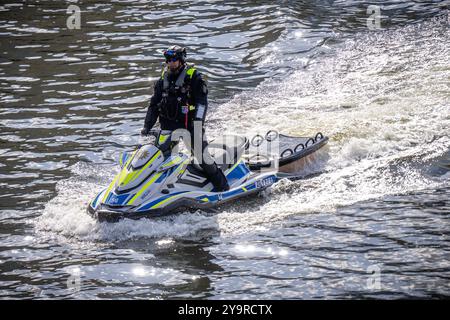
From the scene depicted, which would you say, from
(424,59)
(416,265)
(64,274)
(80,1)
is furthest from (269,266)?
(80,1)

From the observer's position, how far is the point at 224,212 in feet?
36.3

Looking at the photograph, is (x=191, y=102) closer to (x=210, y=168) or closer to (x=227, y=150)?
(x=210, y=168)

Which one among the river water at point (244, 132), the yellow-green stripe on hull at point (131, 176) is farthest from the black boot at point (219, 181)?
the yellow-green stripe on hull at point (131, 176)

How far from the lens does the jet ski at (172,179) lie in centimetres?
1034

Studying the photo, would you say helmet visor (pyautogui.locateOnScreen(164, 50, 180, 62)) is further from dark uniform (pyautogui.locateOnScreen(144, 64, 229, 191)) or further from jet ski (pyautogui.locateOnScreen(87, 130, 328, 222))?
jet ski (pyautogui.locateOnScreen(87, 130, 328, 222))

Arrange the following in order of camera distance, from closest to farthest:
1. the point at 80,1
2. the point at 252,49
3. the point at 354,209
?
the point at 354,209 → the point at 252,49 → the point at 80,1

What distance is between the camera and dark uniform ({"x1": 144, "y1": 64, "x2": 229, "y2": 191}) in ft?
36.0

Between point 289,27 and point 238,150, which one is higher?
point 289,27

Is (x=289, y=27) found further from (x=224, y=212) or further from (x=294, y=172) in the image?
(x=224, y=212)

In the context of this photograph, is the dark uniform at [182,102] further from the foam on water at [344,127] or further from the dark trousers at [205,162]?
the foam on water at [344,127]

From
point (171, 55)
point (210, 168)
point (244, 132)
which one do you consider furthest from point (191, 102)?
point (244, 132)

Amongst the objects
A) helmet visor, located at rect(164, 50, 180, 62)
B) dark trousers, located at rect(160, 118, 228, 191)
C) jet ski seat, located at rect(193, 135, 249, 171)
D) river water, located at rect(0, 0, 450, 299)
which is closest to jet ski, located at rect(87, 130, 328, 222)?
jet ski seat, located at rect(193, 135, 249, 171)

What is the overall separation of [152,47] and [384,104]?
22.7 ft

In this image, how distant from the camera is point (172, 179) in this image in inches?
426
